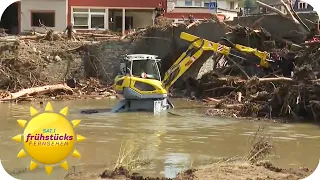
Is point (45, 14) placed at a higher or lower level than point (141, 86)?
higher

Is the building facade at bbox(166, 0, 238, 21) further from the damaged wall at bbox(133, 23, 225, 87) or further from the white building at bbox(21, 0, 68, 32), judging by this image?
the damaged wall at bbox(133, 23, 225, 87)

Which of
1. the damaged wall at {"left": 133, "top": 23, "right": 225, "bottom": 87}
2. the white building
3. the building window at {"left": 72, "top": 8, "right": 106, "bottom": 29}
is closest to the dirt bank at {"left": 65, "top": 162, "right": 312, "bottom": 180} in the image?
the damaged wall at {"left": 133, "top": 23, "right": 225, "bottom": 87}

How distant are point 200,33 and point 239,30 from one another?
7.78ft

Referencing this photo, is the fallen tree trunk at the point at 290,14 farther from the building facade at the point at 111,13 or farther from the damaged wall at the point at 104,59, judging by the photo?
the building facade at the point at 111,13

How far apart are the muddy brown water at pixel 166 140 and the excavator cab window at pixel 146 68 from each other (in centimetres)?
120

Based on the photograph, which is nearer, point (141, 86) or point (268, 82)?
point (141, 86)

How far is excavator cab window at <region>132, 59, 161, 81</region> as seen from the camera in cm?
1461

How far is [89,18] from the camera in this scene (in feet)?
91.1

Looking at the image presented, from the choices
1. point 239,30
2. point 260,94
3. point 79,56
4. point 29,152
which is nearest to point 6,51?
point 79,56

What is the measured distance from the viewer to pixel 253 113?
45.3 ft

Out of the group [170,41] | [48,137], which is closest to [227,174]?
[48,137]

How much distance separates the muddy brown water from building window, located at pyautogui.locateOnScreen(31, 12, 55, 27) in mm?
10726

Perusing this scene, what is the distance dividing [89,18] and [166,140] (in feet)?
60.6

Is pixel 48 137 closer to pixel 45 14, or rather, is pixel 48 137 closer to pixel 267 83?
pixel 267 83
